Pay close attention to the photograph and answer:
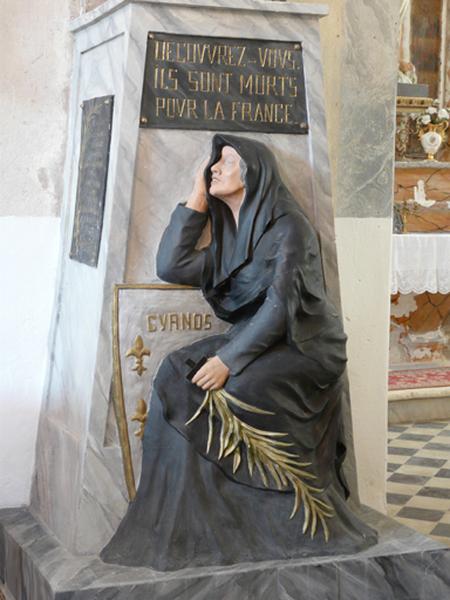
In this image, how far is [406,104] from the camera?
378 inches

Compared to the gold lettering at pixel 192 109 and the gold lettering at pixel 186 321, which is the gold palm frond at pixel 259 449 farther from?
the gold lettering at pixel 192 109

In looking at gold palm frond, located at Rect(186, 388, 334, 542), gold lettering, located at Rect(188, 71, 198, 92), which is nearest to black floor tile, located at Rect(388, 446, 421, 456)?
gold palm frond, located at Rect(186, 388, 334, 542)

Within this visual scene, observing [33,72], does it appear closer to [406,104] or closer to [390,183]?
[390,183]

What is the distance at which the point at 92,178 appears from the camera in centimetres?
430

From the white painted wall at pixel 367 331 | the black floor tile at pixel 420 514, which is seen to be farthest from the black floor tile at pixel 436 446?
the white painted wall at pixel 367 331

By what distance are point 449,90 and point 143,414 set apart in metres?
6.86

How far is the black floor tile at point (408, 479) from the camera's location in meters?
6.13

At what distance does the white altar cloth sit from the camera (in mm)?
8195

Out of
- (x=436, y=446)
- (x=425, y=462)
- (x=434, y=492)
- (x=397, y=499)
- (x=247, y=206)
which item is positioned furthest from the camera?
(x=436, y=446)

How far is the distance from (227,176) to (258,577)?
1.15 metres

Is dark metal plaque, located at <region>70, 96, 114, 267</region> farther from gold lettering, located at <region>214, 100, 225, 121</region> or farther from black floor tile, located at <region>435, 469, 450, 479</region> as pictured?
black floor tile, located at <region>435, 469, 450, 479</region>

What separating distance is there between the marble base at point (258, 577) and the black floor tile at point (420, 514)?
3.60 feet

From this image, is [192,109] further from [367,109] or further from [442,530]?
[442,530]

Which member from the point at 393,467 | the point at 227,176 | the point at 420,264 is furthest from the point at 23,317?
the point at 420,264
